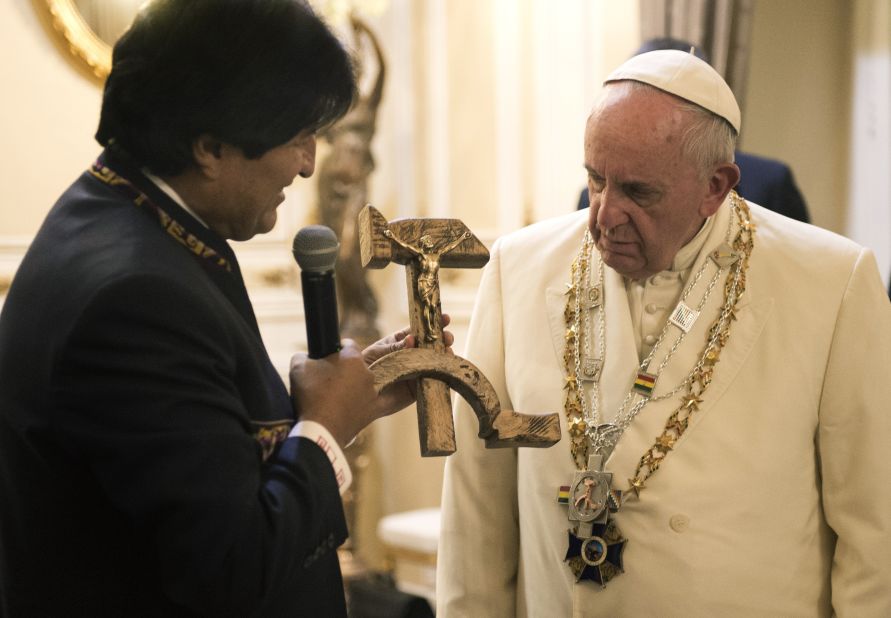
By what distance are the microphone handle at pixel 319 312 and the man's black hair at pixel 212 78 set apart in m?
0.23

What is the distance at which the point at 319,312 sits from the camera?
1.82 m

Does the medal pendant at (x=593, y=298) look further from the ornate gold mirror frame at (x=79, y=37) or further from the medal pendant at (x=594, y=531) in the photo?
the ornate gold mirror frame at (x=79, y=37)

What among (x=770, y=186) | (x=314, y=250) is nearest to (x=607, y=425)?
(x=314, y=250)

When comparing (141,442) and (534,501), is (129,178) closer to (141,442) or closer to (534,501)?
(141,442)

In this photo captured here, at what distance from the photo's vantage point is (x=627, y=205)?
7.66 ft

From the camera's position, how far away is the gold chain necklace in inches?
91.2

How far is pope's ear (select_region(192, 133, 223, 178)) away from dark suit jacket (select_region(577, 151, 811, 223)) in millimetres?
2584

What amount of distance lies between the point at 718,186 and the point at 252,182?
1.11 meters

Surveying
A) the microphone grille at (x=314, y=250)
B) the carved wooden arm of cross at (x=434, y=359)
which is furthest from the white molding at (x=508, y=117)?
the microphone grille at (x=314, y=250)

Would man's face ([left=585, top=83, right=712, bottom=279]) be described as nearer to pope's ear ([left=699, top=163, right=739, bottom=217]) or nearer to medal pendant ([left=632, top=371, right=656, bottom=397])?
pope's ear ([left=699, top=163, right=739, bottom=217])

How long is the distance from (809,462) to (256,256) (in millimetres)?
4074

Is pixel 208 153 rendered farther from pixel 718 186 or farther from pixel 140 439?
pixel 718 186

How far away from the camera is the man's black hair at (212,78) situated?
64.4 inches

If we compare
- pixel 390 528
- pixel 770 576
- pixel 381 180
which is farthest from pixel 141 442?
pixel 381 180
